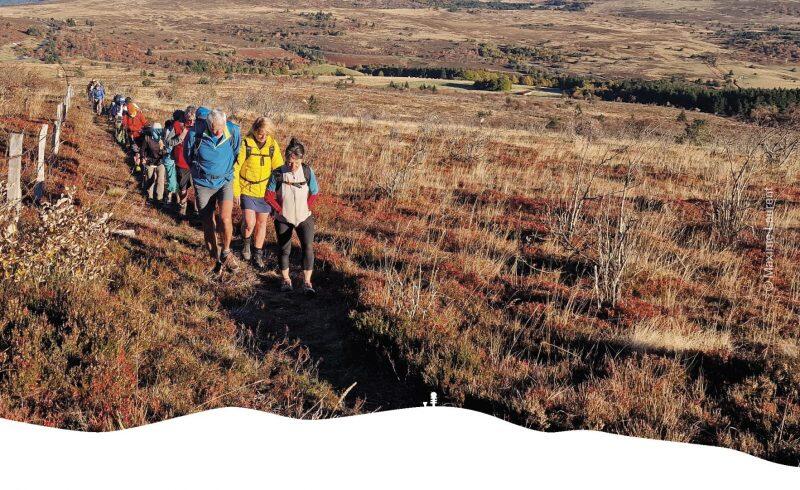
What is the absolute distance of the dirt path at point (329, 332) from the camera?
4617mm

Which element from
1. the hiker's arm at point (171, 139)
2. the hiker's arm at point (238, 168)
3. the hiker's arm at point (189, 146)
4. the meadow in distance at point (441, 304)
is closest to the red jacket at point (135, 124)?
the meadow in distance at point (441, 304)

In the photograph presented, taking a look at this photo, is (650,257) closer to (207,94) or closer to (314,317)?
(314,317)

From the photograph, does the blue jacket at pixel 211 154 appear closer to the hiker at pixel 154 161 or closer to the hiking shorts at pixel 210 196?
the hiking shorts at pixel 210 196

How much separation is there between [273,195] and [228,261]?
106cm

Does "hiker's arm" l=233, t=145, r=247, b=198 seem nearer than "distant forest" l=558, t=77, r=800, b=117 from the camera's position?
Yes

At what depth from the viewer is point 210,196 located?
23.2 feet

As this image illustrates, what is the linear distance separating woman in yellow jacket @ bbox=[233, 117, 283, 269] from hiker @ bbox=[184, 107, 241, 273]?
0.33 ft

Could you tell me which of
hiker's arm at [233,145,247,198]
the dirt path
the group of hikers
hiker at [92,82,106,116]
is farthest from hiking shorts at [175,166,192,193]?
hiker at [92,82,106,116]

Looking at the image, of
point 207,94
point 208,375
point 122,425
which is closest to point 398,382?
point 208,375

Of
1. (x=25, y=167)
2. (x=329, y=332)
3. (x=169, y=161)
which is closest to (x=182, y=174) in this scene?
(x=169, y=161)

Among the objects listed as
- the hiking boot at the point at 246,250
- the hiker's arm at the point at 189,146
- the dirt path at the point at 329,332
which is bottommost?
the dirt path at the point at 329,332

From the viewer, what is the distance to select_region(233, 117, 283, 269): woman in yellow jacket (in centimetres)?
690

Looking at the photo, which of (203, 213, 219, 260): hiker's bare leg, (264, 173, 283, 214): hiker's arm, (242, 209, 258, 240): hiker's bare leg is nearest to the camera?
(264, 173, 283, 214): hiker's arm

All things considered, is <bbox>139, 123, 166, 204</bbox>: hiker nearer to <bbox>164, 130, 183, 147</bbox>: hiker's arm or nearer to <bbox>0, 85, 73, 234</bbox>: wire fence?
<bbox>164, 130, 183, 147</bbox>: hiker's arm
